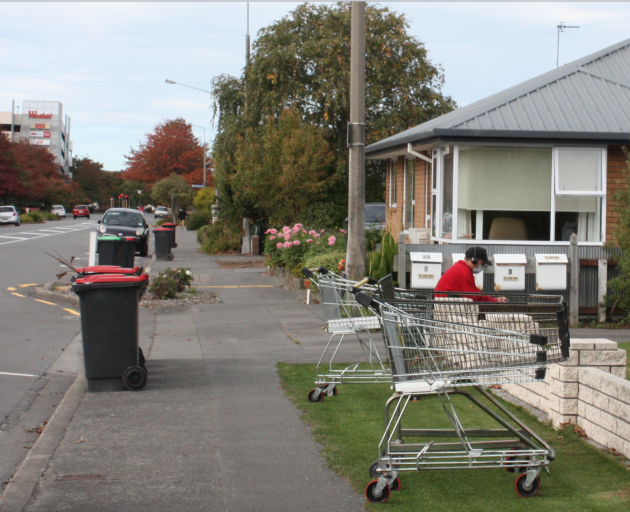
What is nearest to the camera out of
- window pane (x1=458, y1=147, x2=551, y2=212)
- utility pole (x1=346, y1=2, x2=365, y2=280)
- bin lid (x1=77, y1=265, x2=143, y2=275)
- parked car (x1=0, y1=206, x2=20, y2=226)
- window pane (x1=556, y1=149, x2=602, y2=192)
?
bin lid (x1=77, y1=265, x2=143, y2=275)

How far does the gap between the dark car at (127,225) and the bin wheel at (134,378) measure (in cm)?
2001

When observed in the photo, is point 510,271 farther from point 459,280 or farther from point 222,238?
point 222,238

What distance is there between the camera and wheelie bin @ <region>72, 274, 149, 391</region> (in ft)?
24.7

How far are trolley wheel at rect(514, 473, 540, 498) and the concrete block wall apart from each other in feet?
3.25

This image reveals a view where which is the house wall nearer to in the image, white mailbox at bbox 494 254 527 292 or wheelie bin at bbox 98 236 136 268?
white mailbox at bbox 494 254 527 292

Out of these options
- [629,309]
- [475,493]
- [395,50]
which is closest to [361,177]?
[629,309]

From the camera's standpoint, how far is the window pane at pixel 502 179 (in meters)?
13.1

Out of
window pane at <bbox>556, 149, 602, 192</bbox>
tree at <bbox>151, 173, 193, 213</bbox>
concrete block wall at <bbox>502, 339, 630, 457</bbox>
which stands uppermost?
tree at <bbox>151, 173, 193, 213</bbox>

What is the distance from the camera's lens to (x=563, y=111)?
13352 millimetres

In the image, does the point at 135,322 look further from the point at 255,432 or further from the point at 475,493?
the point at 475,493

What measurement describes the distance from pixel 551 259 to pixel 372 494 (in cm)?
878

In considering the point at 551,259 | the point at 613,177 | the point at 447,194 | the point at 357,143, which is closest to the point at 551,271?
the point at 551,259

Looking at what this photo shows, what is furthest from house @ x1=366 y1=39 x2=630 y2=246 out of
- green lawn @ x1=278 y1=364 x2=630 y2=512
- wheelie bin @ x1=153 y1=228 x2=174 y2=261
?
wheelie bin @ x1=153 y1=228 x2=174 y2=261

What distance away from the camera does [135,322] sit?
7.63 m
